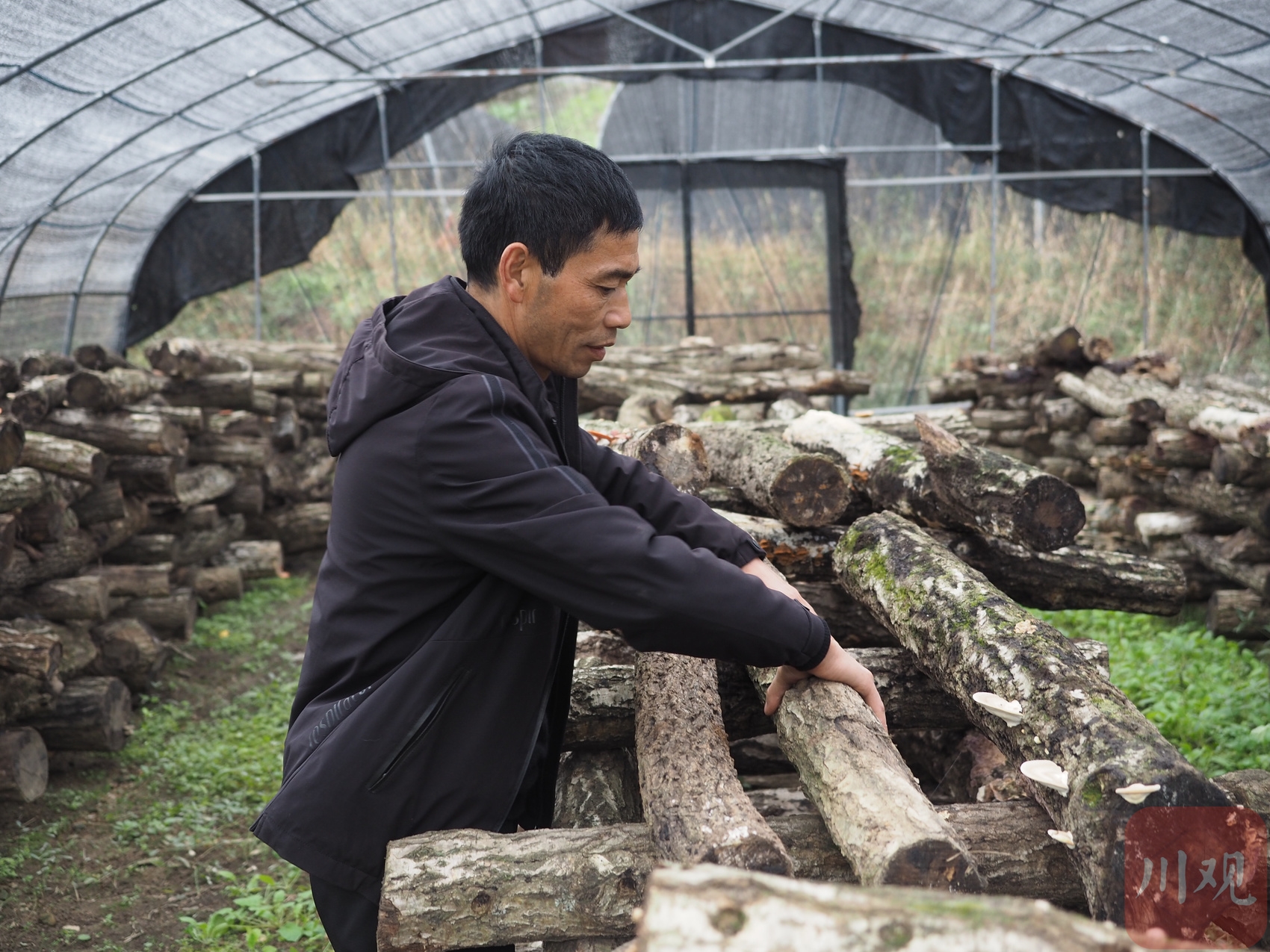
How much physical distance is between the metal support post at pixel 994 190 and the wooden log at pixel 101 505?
11.7 metres

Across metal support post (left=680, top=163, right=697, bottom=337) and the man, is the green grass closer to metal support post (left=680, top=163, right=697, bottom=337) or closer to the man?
the man

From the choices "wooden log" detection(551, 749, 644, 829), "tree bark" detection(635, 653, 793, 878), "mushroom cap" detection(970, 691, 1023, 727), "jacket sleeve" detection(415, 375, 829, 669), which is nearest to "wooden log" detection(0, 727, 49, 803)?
"wooden log" detection(551, 749, 644, 829)

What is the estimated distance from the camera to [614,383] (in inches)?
365

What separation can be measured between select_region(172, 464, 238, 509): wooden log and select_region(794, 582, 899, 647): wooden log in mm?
5541

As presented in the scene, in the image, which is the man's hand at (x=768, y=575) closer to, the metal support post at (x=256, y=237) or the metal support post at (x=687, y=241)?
the metal support post at (x=687, y=241)

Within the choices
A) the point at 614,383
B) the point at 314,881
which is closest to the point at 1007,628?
the point at 314,881

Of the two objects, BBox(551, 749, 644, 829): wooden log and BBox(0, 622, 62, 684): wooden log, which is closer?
BBox(551, 749, 644, 829): wooden log

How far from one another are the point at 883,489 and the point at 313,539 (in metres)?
6.92

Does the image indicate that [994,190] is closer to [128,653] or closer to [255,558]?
[255,558]

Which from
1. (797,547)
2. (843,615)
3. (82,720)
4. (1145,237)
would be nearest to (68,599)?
(82,720)

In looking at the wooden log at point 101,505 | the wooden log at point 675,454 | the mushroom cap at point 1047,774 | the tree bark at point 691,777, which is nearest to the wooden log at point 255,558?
the wooden log at point 101,505

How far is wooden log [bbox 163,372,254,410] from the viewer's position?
28.8ft

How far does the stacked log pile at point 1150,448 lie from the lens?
6.61m

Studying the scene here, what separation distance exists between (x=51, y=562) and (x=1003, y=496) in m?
5.27
